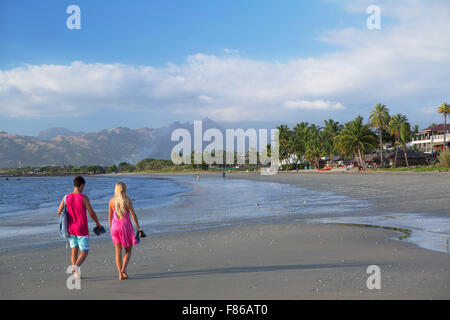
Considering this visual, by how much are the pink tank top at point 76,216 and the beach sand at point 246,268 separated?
81 cm

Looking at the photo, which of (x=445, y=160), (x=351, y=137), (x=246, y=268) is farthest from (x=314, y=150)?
(x=246, y=268)

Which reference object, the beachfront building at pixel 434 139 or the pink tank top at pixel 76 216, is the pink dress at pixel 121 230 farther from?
the beachfront building at pixel 434 139

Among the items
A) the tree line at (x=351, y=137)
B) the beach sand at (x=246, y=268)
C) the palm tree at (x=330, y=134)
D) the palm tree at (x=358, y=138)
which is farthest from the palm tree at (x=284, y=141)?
the beach sand at (x=246, y=268)

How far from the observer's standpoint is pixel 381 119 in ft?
251

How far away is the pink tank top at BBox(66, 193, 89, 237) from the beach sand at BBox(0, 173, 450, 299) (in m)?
0.81

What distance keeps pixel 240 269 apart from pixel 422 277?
2773mm

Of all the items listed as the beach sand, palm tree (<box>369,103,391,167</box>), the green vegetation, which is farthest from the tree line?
the beach sand

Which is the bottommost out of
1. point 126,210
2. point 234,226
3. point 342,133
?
point 234,226

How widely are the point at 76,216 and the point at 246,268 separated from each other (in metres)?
2.92

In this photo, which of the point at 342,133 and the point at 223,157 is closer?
the point at 342,133

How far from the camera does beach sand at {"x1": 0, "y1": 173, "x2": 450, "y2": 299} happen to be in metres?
5.16
